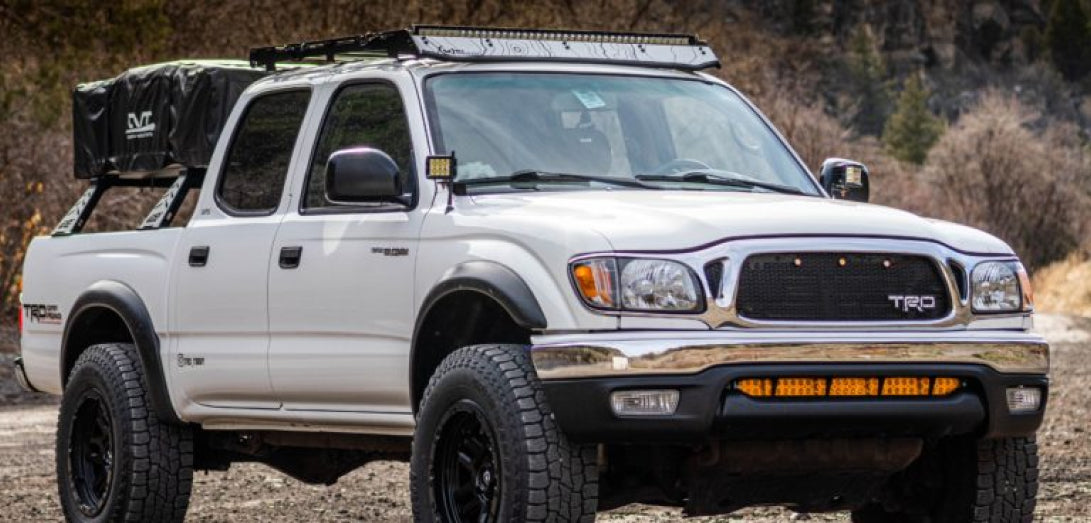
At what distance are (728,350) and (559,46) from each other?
218 centimetres

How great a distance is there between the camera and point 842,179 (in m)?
8.12

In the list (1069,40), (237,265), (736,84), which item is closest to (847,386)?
(237,265)

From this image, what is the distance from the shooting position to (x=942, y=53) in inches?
6137

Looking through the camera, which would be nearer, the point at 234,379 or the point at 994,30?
the point at 234,379

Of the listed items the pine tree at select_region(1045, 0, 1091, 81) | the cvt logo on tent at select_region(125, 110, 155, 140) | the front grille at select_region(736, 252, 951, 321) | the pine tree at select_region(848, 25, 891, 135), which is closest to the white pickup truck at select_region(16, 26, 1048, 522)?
the front grille at select_region(736, 252, 951, 321)

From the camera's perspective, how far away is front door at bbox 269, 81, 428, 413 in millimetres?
7324

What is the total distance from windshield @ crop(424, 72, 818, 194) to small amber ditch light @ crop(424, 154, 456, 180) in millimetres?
119

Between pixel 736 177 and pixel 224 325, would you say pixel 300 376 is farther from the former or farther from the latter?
pixel 736 177

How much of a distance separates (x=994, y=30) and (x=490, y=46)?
156617 millimetres

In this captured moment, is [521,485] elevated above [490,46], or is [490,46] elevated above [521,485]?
[490,46]

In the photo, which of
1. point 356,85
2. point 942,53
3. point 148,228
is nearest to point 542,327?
point 356,85

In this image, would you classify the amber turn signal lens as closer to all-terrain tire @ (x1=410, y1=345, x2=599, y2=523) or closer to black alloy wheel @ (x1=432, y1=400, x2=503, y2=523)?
all-terrain tire @ (x1=410, y1=345, x2=599, y2=523)

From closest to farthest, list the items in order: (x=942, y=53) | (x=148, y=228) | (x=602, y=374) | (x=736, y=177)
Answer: (x=602, y=374)
(x=736, y=177)
(x=148, y=228)
(x=942, y=53)

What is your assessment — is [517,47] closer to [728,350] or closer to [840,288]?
[840,288]
